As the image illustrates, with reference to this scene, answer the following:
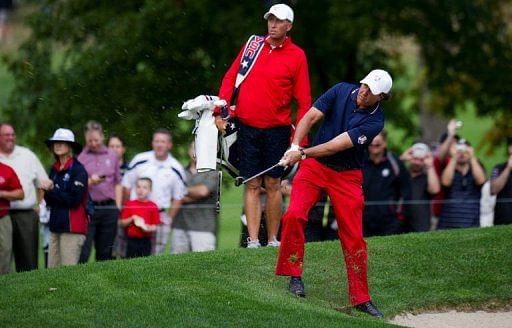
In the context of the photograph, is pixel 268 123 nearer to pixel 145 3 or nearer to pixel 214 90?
pixel 214 90

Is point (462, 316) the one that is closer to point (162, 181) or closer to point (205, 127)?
point (205, 127)

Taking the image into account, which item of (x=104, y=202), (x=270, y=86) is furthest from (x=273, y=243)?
(x=104, y=202)

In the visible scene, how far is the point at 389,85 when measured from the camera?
39.2 ft

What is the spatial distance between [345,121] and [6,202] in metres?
4.78

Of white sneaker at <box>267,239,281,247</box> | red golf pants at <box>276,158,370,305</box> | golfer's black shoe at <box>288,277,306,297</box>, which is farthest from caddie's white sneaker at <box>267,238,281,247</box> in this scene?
red golf pants at <box>276,158,370,305</box>

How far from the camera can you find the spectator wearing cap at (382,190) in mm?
17234

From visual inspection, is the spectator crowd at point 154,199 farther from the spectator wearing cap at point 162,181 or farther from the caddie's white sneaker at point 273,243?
the caddie's white sneaker at point 273,243

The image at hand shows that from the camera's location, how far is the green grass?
447 inches

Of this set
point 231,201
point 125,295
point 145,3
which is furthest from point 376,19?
point 231,201

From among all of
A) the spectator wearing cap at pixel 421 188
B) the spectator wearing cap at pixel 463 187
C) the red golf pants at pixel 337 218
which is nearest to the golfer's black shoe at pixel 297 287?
the red golf pants at pixel 337 218

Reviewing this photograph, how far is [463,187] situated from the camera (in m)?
17.6

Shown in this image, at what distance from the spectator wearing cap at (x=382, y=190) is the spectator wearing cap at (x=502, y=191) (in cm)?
114

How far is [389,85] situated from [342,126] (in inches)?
22.9

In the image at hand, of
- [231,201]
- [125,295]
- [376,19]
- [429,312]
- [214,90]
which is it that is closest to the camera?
[125,295]
